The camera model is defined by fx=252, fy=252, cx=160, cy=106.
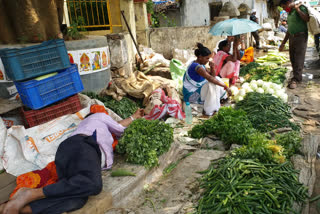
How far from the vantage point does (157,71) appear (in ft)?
25.5

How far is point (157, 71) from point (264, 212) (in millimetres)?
5900

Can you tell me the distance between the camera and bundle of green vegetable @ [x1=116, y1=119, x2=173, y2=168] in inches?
125

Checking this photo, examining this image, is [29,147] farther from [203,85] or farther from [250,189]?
[203,85]

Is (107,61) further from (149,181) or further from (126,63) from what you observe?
(149,181)

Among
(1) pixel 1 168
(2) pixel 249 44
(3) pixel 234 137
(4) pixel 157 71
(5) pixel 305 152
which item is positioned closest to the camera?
(5) pixel 305 152

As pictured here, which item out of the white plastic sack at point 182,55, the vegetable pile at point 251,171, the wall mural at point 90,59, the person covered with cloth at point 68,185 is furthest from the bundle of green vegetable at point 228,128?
the white plastic sack at point 182,55

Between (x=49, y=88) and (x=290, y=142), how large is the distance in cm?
365

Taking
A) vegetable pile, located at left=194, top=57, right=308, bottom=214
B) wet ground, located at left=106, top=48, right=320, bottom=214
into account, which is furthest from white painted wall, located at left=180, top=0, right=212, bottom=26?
vegetable pile, located at left=194, top=57, right=308, bottom=214

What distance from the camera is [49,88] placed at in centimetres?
403

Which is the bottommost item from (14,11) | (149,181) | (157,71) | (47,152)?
(149,181)

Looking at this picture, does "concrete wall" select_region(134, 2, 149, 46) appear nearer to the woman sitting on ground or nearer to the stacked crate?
the woman sitting on ground

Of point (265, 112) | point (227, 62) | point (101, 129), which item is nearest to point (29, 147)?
point (101, 129)

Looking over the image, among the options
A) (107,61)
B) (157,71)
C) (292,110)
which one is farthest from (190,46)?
(292,110)

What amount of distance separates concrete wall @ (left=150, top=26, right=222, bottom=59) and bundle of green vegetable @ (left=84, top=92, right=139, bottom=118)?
4252 millimetres
